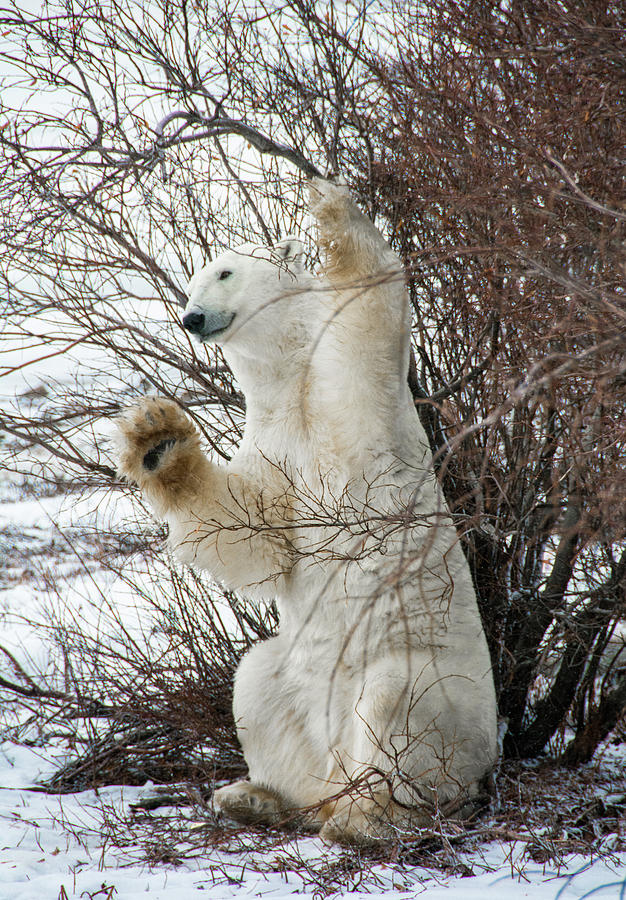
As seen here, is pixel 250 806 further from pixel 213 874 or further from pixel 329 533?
pixel 329 533

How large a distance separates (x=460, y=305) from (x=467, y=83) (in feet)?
2.99

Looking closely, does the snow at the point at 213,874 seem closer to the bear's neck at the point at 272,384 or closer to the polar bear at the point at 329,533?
the polar bear at the point at 329,533

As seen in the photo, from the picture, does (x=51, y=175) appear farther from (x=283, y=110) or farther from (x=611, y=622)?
(x=611, y=622)

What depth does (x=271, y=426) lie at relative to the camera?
10.1 ft

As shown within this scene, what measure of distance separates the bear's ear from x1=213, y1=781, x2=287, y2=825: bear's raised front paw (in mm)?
2069

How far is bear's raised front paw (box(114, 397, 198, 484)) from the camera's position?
300 cm

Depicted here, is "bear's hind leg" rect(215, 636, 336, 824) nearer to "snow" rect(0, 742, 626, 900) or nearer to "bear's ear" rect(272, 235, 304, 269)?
"snow" rect(0, 742, 626, 900)

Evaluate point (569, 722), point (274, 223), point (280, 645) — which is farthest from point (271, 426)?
point (569, 722)

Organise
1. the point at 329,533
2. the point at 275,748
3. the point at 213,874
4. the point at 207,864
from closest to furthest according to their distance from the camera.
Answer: the point at 213,874, the point at 207,864, the point at 329,533, the point at 275,748

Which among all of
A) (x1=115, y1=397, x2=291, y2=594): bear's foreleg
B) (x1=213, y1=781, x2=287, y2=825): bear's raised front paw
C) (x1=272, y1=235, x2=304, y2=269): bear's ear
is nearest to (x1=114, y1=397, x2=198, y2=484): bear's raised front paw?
(x1=115, y1=397, x2=291, y2=594): bear's foreleg

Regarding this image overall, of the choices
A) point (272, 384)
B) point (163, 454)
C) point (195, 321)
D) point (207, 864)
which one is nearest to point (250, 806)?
point (207, 864)

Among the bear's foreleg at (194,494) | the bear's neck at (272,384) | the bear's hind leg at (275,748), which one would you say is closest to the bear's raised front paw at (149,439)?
the bear's foreleg at (194,494)

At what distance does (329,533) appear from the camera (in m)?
2.91

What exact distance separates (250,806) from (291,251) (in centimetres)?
217
